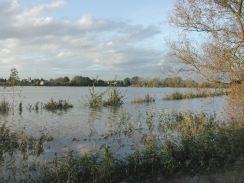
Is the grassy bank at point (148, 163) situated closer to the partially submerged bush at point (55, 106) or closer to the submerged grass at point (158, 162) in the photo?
the submerged grass at point (158, 162)

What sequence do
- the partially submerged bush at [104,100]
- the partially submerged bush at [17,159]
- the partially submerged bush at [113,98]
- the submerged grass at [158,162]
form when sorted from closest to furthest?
the submerged grass at [158,162]
the partially submerged bush at [17,159]
the partially submerged bush at [104,100]
the partially submerged bush at [113,98]

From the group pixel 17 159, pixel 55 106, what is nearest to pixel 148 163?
pixel 17 159

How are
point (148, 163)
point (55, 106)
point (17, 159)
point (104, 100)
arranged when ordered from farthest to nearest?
point (104, 100)
point (55, 106)
point (17, 159)
point (148, 163)

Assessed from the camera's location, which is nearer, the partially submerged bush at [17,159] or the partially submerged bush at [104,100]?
the partially submerged bush at [17,159]

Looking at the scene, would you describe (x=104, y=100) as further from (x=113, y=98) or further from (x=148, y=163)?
(x=148, y=163)

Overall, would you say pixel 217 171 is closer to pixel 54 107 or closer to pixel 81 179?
pixel 81 179

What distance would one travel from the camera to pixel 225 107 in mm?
11266

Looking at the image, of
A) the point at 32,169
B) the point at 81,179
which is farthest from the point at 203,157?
the point at 32,169

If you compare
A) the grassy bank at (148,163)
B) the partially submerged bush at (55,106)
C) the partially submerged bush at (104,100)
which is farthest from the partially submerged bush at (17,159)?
the partially submerged bush at (104,100)

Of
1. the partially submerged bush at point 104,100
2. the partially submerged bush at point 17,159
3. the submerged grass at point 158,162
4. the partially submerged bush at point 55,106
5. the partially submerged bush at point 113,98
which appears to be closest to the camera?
the submerged grass at point 158,162

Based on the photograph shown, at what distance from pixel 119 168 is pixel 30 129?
9.16m

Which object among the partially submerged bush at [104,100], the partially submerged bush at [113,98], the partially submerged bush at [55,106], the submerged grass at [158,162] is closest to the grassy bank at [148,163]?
the submerged grass at [158,162]

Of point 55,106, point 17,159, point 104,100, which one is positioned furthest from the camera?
point 104,100

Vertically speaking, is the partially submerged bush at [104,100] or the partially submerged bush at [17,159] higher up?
the partially submerged bush at [104,100]
